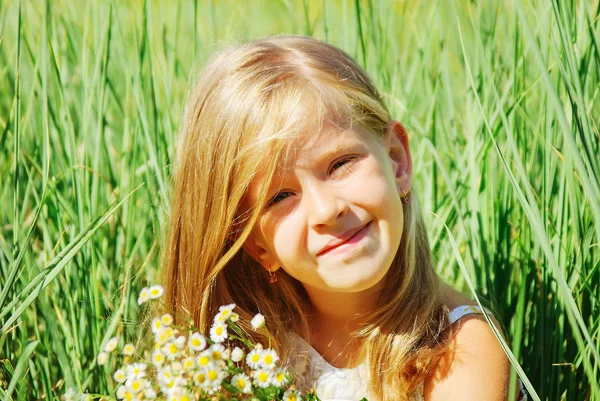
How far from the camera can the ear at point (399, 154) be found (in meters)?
1.39

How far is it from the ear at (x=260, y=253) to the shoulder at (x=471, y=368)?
1.14 feet

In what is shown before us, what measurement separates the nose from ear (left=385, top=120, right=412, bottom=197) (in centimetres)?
18

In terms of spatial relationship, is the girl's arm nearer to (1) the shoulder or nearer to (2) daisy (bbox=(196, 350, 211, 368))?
(1) the shoulder

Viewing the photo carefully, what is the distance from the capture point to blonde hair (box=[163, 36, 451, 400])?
130 centimetres

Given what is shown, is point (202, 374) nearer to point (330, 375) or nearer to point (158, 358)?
point (158, 358)

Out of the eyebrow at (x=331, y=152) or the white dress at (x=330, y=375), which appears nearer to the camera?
the eyebrow at (x=331, y=152)

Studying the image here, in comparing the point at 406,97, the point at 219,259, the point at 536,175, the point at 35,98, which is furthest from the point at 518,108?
the point at 35,98

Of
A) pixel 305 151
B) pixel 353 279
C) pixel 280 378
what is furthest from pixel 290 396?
pixel 305 151

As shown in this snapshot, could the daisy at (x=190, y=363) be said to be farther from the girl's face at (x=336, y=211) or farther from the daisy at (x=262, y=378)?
the girl's face at (x=336, y=211)

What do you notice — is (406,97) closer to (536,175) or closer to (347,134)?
(536,175)

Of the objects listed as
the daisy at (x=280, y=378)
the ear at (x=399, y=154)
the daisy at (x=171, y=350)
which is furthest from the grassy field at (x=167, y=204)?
the daisy at (x=280, y=378)

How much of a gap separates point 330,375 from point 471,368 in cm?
30

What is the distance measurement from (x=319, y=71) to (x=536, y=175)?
0.56 m

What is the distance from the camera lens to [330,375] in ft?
4.95
